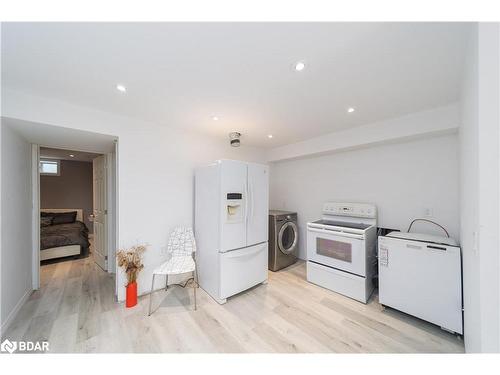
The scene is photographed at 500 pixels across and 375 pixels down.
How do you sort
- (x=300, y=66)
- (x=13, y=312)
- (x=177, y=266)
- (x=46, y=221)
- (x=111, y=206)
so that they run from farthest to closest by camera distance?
(x=46, y=221) → (x=111, y=206) → (x=177, y=266) → (x=13, y=312) → (x=300, y=66)

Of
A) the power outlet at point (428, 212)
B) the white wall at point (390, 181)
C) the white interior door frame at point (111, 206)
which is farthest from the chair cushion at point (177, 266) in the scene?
the power outlet at point (428, 212)

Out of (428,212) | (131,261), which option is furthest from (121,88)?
(428,212)

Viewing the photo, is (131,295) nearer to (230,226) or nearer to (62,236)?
(230,226)

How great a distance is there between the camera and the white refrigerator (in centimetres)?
222

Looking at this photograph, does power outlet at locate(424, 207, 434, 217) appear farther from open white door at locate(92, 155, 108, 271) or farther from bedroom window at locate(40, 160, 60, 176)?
bedroom window at locate(40, 160, 60, 176)

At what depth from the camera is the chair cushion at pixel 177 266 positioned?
6.86ft

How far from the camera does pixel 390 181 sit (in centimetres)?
260

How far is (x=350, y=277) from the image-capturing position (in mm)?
2309

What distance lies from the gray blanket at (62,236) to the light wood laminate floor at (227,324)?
1340mm

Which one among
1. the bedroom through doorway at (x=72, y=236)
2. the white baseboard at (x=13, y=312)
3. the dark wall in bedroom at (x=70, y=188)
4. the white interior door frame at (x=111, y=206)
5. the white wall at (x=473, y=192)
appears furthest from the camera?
the dark wall in bedroom at (x=70, y=188)

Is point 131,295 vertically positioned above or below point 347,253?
below

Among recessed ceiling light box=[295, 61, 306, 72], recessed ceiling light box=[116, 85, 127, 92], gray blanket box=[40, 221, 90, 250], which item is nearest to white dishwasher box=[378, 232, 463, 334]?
recessed ceiling light box=[295, 61, 306, 72]

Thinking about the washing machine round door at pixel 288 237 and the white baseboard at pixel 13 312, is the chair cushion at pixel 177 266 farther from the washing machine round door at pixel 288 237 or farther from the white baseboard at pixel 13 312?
the washing machine round door at pixel 288 237

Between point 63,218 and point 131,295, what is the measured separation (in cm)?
416
